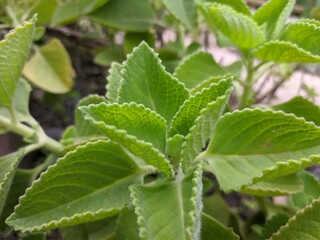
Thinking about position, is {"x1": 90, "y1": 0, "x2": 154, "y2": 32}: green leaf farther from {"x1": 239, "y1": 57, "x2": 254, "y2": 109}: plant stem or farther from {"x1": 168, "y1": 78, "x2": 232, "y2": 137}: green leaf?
{"x1": 168, "y1": 78, "x2": 232, "y2": 137}: green leaf

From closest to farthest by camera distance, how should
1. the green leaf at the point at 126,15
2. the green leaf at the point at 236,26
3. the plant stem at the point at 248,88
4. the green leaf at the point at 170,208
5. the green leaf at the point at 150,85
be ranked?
the green leaf at the point at 170,208, the green leaf at the point at 150,85, the green leaf at the point at 236,26, the plant stem at the point at 248,88, the green leaf at the point at 126,15

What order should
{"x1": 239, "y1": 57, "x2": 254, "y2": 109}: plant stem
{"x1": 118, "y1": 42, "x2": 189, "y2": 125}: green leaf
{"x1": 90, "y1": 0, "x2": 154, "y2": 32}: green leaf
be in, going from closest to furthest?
{"x1": 118, "y1": 42, "x2": 189, "y2": 125}: green leaf < {"x1": 239, "y1": 57, "x2": 254, "y2": 109}: plant stem < {"x1": 90, "y1": 0, "x2": 154, "y2": 32}: green leaf

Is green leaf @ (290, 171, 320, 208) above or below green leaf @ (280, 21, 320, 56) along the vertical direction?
below

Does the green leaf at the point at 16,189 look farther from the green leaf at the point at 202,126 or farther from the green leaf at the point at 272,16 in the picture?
the green leaf at the point at 272,16

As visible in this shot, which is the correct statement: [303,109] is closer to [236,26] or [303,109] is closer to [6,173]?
[236,26]

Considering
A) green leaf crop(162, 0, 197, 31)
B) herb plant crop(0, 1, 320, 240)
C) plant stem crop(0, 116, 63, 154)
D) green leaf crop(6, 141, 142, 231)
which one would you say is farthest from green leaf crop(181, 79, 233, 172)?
green leaf crop(162, 0, 197, 31)

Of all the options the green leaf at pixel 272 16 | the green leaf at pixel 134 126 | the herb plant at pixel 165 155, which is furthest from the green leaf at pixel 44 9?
the green leaf at pixel 134 126

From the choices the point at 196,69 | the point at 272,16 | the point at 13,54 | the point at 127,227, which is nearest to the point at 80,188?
the point at 127,227

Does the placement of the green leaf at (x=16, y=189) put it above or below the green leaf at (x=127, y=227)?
below
